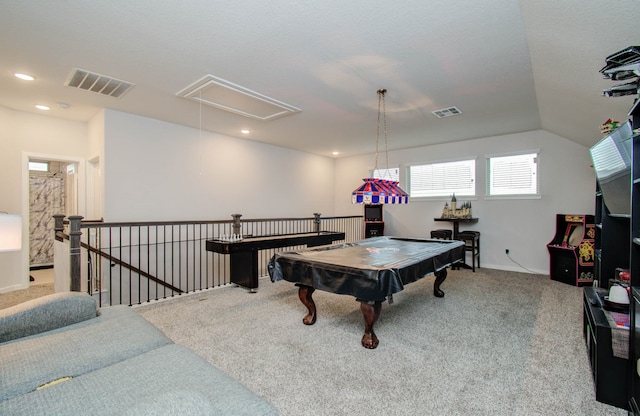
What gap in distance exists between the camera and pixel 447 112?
14.1 feet

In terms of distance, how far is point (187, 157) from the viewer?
5.21 metres

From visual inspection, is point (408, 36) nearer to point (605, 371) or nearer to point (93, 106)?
point (605, 371)

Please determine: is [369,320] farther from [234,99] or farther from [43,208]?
[43,208]

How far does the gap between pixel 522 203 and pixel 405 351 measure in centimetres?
448

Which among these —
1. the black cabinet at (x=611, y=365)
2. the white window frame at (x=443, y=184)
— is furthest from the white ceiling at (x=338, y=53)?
the black cabinet at (x=611, y=365)

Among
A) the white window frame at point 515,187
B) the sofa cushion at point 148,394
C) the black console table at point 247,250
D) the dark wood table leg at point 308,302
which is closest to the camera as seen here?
the sofa cushion at point 148,394

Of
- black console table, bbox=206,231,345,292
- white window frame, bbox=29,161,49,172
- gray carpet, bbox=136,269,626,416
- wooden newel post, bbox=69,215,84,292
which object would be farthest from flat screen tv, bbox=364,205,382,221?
white window frame, bbox=29,161,49,172

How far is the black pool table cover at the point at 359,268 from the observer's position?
2.32 metres

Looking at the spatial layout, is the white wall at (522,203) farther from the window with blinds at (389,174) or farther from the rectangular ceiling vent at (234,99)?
the rectangular ceiling vent at (234,99)

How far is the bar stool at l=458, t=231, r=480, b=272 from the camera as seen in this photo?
17.7 feet

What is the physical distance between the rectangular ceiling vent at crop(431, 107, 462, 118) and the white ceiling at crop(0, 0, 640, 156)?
0.44ft

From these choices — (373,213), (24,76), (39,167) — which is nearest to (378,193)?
(373,213)

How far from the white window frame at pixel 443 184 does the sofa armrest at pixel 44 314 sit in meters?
6.22

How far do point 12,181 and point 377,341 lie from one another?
5695 millimetres
